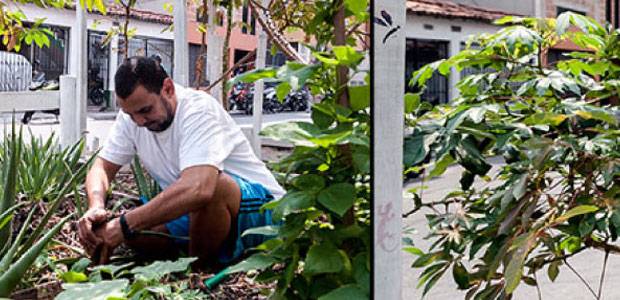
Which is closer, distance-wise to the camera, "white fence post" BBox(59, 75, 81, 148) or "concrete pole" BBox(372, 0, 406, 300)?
"concrete pole" BBox(372, 0, 406, 300)

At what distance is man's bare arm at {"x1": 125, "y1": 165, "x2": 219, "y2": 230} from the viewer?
6.83 feet

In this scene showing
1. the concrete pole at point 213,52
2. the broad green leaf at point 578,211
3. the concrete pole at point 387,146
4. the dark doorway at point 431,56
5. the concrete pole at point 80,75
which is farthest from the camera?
the dark doorway at point 431,56

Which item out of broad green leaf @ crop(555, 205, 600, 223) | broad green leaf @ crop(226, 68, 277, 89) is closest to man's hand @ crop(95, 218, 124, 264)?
broad green leaf @ crop(226, 68, 277, 89)

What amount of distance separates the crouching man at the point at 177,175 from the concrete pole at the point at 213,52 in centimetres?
192

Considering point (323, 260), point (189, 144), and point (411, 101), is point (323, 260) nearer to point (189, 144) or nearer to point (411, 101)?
point (411, 101)

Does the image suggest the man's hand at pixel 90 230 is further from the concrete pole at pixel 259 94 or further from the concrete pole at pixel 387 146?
the concrete pole at pixel 259 94

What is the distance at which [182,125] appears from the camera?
7.79 feet

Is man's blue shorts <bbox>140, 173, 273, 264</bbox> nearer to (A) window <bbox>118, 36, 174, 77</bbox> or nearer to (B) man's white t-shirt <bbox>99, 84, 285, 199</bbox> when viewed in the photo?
(B) man's white t-shirt <bbox>99, 84, 285, 199</bbox>

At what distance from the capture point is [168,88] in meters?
2.39

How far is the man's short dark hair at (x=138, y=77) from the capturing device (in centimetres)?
228

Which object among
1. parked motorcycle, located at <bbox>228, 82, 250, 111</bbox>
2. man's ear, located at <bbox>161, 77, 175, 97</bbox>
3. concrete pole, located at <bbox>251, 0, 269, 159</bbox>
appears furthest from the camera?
parked motorcycle, located at <bbox>228, 82, 250, 111</bbox>

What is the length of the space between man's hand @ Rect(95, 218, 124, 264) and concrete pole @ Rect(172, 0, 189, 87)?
1925mm

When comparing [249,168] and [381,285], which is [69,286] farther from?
[249,168]

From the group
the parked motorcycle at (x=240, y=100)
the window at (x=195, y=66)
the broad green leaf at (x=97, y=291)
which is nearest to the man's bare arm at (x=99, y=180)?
the broad green leaf at (x=97, y=291)
